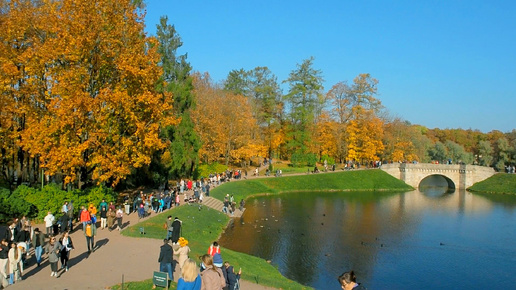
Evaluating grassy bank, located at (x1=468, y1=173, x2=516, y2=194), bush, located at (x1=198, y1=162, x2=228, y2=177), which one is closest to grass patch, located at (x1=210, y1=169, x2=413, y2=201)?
bush, located at (x1=198, y1=162, x2=228, y2=177)

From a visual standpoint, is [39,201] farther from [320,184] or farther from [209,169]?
[320,184]

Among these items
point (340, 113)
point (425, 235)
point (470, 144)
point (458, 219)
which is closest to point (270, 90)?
point (340, 113)

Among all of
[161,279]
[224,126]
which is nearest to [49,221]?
[161,279]

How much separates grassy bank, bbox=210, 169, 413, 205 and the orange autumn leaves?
759 inches

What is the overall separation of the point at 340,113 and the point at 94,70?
51180 millimetres

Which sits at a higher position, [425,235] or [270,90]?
[270,90]

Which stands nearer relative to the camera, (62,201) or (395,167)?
(62,201)

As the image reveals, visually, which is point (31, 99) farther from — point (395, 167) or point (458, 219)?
point (395, 167)

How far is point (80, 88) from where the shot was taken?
24766 mm

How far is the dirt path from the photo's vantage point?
15.4m

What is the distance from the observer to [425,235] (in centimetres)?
3397

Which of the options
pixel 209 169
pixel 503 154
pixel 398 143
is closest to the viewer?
pixel 209 169

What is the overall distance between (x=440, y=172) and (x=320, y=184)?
22031 mm

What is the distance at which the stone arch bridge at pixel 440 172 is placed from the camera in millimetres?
67562
